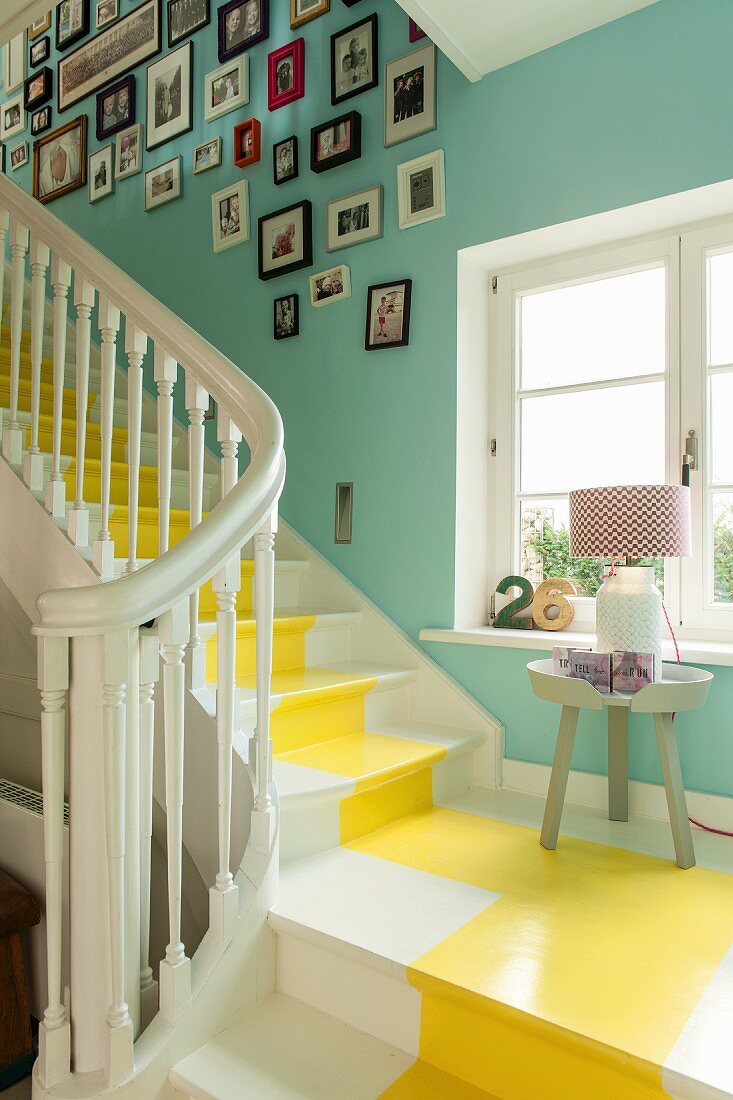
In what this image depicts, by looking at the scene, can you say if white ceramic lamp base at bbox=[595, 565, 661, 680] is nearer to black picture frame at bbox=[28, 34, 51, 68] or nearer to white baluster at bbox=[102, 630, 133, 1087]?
white baluster at bbox=[102, 630, 133, 1087]

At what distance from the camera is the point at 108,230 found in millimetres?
3908

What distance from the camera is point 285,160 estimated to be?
3.07 m

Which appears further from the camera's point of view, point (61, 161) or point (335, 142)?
point (61, 161)

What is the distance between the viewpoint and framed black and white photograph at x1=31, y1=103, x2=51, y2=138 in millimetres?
4273

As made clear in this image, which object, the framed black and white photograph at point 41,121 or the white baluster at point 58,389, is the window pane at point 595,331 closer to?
the white baluster at point 58,389

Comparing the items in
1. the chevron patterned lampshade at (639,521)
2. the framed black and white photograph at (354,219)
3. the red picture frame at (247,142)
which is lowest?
the chevron patterned lampshade at (639,521)

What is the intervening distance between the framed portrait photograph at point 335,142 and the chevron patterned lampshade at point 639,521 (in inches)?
68.6

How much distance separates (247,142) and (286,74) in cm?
30

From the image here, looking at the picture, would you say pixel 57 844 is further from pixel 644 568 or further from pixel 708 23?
pixel 708 23

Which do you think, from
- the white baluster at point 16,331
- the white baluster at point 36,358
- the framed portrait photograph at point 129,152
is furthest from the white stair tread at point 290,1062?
the framed portrait photograph at point 129,152

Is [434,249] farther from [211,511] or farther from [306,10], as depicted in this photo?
[211,511]

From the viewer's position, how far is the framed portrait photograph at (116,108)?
3.77m

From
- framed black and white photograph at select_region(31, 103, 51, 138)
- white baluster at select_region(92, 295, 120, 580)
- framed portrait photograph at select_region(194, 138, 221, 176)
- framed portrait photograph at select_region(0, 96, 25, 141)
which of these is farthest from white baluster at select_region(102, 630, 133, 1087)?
framed portrait photograph at select_region(0, 96, 25, 141)

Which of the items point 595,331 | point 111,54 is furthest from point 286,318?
point 111,54
